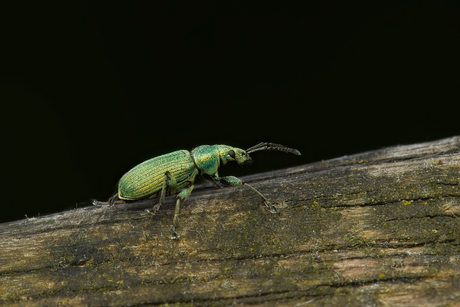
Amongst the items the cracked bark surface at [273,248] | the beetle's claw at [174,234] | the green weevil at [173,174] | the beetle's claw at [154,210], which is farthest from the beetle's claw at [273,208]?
the beetle's claw at [154,210]

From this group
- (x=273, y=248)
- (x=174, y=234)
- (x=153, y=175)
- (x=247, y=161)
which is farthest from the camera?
(x=247, y=161)

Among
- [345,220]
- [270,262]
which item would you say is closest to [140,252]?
[270,262]

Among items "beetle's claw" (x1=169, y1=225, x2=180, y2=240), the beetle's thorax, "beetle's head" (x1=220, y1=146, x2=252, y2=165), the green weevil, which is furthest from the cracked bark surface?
"beetle's head" (x1=220, y1=146, x2=252, y2=165)

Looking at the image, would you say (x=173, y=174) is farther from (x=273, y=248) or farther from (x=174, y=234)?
(x=273, y=248)

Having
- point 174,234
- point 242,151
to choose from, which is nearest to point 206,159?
point 242,151

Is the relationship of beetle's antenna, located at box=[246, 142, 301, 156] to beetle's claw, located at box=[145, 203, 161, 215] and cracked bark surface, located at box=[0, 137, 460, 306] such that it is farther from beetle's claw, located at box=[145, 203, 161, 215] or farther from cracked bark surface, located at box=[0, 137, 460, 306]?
beetle's claw, located at box=[145, 203, 161, 215]

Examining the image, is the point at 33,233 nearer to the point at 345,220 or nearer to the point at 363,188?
the point at 345,220

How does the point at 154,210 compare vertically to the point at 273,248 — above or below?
above

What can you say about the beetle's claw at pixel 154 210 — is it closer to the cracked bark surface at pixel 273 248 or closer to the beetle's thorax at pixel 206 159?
the cracked bark surface at pixel 273 248
